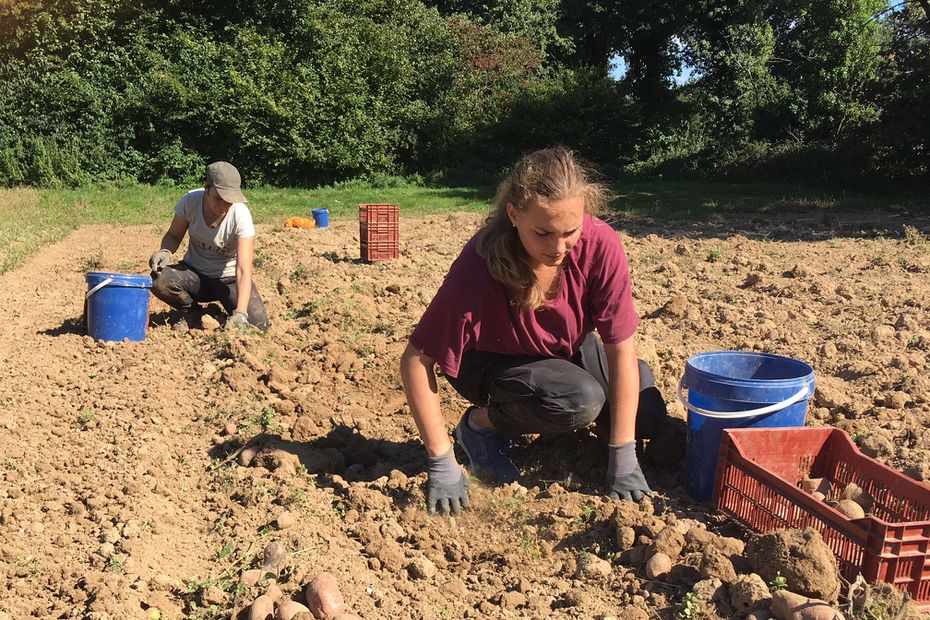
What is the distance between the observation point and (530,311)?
3.04 meters

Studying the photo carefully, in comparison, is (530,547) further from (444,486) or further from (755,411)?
(755,411)

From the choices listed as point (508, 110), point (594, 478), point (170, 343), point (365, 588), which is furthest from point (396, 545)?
point (508, 110)

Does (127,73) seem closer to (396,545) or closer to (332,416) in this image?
(332,416)

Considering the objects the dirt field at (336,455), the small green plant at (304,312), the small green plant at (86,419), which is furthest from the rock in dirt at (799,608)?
the small green plant at (304,312)

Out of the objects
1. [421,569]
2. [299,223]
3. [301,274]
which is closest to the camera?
[421,569]

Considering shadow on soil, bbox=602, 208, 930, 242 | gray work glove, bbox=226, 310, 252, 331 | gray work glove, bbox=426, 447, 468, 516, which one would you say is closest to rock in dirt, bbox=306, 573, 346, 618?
gray work glove, bbox=426, 447, 468, 516

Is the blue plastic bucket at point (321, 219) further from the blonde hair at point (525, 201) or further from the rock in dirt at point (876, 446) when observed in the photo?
the rock in dirt at point (876, 446)

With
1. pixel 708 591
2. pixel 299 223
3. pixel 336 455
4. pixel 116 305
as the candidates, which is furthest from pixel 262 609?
pixel 299 223

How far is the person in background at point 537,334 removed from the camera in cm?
276

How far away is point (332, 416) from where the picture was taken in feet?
13.2

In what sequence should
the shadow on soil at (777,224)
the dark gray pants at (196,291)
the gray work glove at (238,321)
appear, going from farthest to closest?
1. the shadow on soil at (777,224)
2. the dark gray pants at (196,291)
3. the gray work glove at (238,321)

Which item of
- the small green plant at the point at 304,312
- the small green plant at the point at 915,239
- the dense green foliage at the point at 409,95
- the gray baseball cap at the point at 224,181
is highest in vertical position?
the dense green foliage at the point at 409,95

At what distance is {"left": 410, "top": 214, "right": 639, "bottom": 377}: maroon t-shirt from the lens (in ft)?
9.51

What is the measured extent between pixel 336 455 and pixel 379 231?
14.0ft
